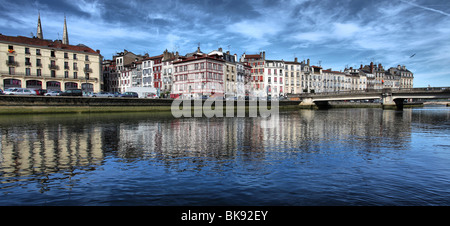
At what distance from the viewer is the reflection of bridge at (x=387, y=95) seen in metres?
77.1

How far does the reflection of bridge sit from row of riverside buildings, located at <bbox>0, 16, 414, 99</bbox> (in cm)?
2408

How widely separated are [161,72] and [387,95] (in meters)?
76.2

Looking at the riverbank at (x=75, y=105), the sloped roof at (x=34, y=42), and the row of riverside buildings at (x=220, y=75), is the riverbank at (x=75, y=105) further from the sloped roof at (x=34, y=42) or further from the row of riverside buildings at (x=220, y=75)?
the sloped roof at (x=34, y=42)

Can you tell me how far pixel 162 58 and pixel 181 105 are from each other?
46085 mm

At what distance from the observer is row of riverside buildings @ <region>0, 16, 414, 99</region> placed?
82.0 meters

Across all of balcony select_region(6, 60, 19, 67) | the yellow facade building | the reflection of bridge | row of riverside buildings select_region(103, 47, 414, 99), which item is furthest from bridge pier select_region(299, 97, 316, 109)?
balcony select_region(6, 60, 19, 67)

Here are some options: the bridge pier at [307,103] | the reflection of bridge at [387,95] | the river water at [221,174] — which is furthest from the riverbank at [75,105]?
the reflection of bridge at [387,95]

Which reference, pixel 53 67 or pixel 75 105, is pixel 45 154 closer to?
pixel 75 105

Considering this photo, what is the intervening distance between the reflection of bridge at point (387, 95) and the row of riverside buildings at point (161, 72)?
2408cm

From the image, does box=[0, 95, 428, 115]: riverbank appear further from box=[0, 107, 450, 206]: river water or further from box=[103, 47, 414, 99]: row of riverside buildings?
box=[0, 107, 450, 206]: river water

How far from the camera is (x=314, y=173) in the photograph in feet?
39.3

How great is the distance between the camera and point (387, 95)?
286 ft
